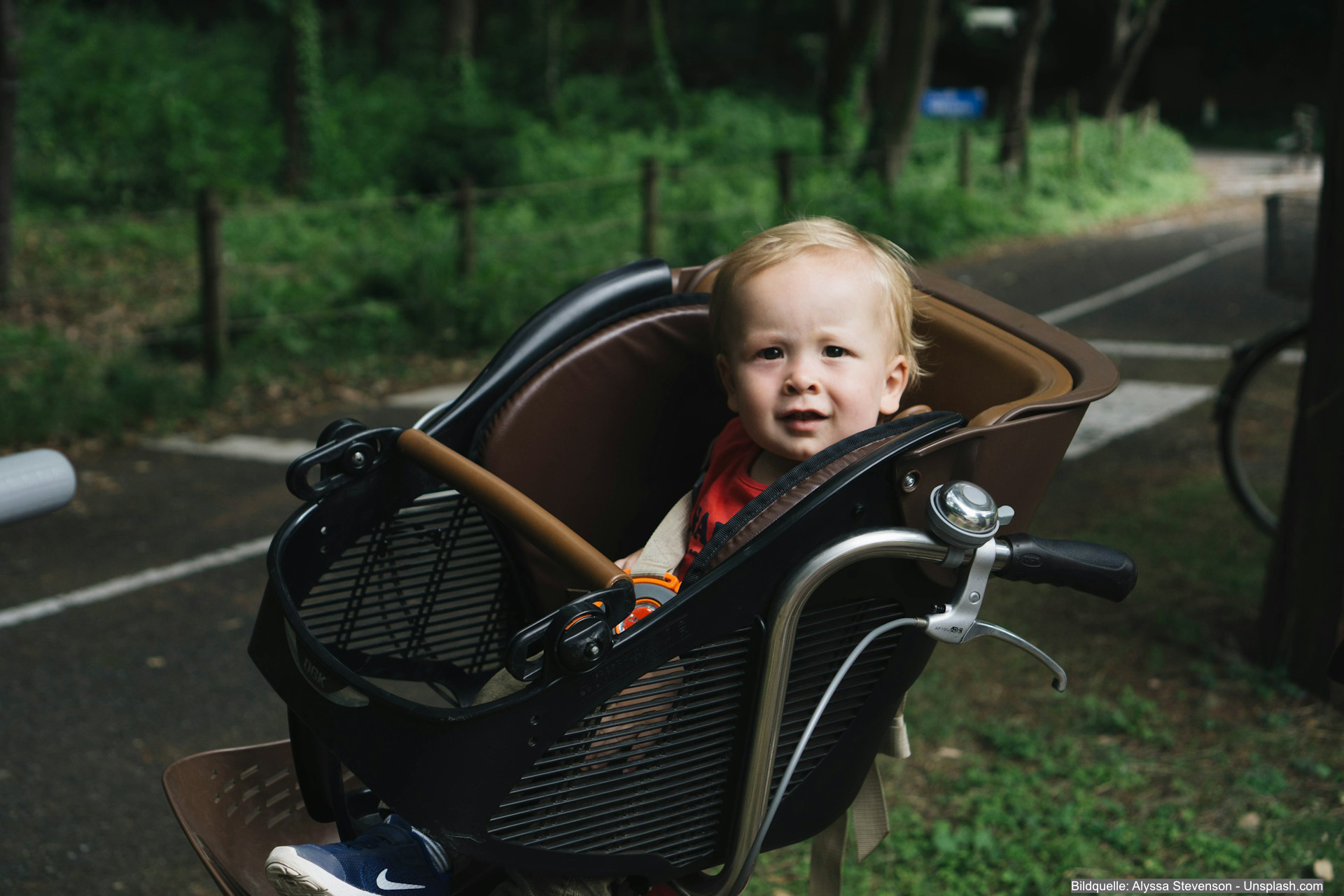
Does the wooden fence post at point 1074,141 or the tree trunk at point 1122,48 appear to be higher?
the tree trunk at point 1122,48

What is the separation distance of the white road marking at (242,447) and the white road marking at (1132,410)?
378 centimetres

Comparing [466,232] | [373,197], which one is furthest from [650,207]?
[373,197]

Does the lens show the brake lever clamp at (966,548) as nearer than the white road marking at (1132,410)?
Yes

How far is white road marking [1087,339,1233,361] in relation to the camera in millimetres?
8227

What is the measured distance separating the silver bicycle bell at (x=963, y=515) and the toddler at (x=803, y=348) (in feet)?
1.20

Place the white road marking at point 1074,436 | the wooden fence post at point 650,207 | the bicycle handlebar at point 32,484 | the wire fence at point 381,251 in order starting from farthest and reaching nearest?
the wooden fence post at point 650,207, the wire fence at point 381,251, the white road marking at point 1074,436, the bicycle handlebar at point 32,484

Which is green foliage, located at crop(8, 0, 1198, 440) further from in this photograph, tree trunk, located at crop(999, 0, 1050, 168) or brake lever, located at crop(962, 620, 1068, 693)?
brake lever, located at crop(962, 620, 1068, 693)

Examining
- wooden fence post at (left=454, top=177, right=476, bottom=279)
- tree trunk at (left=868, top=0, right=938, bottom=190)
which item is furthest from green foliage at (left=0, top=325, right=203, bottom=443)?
tree trunk at (left=868, top=0, right=938, bottom=190)

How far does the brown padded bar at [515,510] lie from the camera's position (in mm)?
1590

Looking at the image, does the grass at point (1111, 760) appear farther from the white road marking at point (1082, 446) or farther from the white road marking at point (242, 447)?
the white road marking at point (242, 447)

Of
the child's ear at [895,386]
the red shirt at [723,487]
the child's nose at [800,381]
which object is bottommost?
the red shirt at [723,487]

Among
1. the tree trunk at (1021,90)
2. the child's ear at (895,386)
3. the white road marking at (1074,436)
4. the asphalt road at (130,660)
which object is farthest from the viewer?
the tree trunk at (1021,90)

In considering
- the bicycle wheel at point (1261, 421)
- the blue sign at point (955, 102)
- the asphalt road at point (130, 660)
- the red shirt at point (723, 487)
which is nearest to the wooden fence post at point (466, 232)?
the asphalt road at point (130, 660)

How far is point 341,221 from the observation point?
45.7 feet
